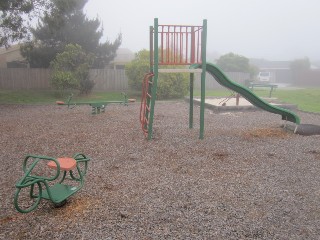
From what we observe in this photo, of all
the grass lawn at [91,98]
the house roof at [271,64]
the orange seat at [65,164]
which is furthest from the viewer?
the house roof at [271,64]

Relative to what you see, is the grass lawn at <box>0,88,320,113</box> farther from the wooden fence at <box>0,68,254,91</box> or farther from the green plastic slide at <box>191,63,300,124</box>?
the green plastic slide at <box>191,63,300,124</box>

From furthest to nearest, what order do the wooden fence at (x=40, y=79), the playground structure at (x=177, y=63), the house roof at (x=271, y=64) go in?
1. the house roof at (x=271, y=64)
2. the wooden fence at (x=40, y=79)
3. the playground structure at (x=177, y=63)

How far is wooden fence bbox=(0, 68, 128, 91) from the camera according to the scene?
22.2m

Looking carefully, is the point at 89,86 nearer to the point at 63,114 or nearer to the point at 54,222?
the point at 63,114

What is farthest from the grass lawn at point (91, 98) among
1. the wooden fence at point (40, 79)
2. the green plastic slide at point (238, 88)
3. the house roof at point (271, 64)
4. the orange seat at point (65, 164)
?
the house roof at point (271, 64)

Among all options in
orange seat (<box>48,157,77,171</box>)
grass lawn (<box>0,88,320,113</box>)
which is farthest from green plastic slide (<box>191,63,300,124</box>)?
grass lawn (<box>0,88,320,113</box>)

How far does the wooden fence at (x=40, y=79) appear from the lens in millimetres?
22234

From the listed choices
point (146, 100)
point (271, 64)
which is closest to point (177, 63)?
point (146, 100)

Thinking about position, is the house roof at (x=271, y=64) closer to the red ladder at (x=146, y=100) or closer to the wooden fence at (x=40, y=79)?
the wooden fence at (x=40, y=79)

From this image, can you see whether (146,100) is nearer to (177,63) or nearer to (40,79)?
(177,63)

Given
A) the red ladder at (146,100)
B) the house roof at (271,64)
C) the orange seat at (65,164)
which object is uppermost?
the house roof at (271,64)

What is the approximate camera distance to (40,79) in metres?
22.8

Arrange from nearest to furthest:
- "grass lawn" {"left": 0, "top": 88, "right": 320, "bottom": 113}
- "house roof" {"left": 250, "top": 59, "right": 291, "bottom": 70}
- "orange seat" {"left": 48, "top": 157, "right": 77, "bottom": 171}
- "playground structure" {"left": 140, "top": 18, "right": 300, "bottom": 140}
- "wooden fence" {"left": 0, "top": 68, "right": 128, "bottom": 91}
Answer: "orange seat" {"left": 48, "top": 157, "right": 77, "bottom": 171}
"playground structure" {"left": 140, "top": 18, "right": 300, "bottom": 140}
"grass lawn" {"left": 0, "top": 88, "right": 320, "bottom": 113}
"wooden fence" {"left": 0, "top": 68, "right": 128, "bottom": 91}
"house roof" {"left": 250, "top": 59, "right": 291, "bottom": 70}

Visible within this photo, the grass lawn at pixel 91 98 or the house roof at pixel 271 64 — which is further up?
the house roof at pixel 271 64
